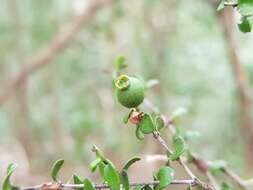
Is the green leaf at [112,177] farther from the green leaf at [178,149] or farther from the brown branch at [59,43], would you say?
the brown branch at [59,43]

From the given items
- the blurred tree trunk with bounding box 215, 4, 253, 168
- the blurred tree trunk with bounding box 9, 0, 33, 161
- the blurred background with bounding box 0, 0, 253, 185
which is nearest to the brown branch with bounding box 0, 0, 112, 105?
the blurred background with bounding box 0, 0, 253, 185

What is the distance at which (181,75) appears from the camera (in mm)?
2947

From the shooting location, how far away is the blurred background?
250cm

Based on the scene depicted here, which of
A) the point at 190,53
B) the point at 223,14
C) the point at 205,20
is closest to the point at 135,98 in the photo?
the point at 223,14

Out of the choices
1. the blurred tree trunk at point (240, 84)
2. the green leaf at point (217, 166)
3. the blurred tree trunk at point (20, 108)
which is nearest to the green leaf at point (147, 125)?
the green leaf at point (217, 166)

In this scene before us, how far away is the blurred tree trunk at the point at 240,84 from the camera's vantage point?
193 cm

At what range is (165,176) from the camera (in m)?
0.41

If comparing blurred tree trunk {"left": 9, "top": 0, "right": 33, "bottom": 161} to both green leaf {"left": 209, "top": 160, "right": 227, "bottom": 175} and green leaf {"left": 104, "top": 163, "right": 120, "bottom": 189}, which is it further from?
green leaf {"left": 104, "top": 163, "right": 120, "bottom": 189}

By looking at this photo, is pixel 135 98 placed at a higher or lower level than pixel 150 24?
lower

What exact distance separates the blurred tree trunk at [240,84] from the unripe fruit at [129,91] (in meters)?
1.55

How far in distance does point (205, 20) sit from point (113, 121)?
87 cm

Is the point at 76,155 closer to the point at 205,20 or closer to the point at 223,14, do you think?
the point at 205,20

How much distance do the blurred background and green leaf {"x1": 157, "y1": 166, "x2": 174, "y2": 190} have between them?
1866 millimetres

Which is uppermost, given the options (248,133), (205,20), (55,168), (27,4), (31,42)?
(27,4)
